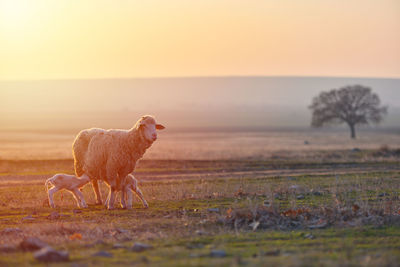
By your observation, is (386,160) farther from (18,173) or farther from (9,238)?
(9,238)

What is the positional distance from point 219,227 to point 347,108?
76322 mm

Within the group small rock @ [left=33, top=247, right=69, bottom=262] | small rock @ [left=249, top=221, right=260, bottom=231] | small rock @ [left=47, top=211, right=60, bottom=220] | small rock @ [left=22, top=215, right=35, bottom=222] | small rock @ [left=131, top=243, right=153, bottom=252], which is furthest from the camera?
small rock @ [left=47, top=211, right=60, bottom=220]

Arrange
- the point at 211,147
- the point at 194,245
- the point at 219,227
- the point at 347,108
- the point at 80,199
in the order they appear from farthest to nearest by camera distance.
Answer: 1. the point at 347,108
2. the point at 211,147
3. the point at 80,199
4. the point at 219,227
5. the point at 194,245

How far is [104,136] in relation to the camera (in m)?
20.6

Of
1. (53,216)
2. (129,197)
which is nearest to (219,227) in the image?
(53,216)

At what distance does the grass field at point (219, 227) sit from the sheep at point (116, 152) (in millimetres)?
1146

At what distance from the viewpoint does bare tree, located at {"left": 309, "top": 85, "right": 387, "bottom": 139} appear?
86.6 m

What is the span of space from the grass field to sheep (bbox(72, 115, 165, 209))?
1146 mm

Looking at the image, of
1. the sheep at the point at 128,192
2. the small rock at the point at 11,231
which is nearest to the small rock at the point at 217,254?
the small rock at the point at 11,231

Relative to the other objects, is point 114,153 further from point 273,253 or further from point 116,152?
point 273,253

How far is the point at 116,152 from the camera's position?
1981cm

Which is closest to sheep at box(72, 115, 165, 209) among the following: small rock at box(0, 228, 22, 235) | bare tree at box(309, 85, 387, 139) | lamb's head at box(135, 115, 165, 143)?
lamb's head at box(135, 115, 165, 143)

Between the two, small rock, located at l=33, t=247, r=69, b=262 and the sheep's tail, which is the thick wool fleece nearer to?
the sheep's tail

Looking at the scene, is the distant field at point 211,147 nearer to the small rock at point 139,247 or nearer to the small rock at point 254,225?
the small rock at point 254,225
